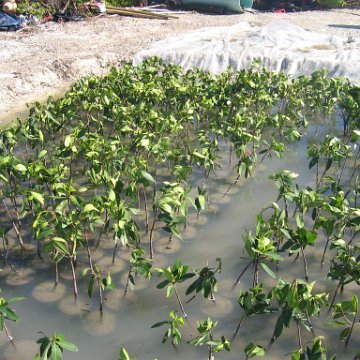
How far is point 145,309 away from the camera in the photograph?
333 cm

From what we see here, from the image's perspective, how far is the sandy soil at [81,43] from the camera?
7578mm

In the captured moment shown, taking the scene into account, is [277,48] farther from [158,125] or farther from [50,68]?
[158,125]

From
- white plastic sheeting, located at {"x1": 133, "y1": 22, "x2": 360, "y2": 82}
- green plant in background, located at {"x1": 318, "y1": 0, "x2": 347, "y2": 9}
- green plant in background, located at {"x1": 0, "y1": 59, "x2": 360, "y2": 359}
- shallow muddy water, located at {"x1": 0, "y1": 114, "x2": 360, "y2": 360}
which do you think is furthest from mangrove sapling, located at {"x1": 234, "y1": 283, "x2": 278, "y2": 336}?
green plant in background, located at {"x1": 318, "y1": 0, "x2": 347, "y2": 9}

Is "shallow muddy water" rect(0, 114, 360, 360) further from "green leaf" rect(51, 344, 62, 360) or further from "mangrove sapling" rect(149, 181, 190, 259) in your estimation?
"green leaf" rect(51, 344, 62, 360)

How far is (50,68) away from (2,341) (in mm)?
5951

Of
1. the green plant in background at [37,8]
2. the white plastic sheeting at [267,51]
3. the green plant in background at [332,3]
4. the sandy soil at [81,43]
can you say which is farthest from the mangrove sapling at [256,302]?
the green plant in background at [332,3]

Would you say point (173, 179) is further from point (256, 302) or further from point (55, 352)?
point (55, 352)

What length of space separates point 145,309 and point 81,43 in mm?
7978

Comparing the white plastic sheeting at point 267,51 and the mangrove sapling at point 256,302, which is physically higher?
the white plastic sheeting at point 267,51

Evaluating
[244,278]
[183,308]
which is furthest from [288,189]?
[183,308]

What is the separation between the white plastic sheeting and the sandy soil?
0.81 metres

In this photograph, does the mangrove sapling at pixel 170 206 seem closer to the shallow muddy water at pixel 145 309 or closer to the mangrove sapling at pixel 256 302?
the shallow muddy water at pixel 145 309

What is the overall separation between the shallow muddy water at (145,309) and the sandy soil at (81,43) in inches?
149

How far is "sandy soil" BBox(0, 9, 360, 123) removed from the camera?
758 centimetres
